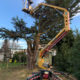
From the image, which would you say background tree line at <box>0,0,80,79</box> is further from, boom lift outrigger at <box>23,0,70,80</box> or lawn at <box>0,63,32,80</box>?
boom lift outrigger at <box>23,0,70,80</box>

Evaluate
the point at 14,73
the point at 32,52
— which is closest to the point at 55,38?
the point at 32,52

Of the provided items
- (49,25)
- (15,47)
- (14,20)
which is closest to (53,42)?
(49,25)

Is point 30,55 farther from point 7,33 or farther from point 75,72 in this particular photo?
point 75,72

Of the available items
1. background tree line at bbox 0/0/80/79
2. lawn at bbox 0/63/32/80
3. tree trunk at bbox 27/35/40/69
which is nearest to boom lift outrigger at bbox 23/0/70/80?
lawn at bbox 0/63/32/80

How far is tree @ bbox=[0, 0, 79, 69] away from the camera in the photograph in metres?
12.4

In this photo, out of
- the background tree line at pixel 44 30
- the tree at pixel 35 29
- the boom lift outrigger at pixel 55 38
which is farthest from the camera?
the tree at pixel 35 29

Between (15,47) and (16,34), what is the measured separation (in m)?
19.4

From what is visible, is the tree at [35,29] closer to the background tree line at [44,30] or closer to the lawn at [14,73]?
the background tree line at [44,30]

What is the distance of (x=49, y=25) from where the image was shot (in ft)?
42.7

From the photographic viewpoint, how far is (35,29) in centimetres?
1312

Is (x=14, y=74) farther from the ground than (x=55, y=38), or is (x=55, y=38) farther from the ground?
(x=55, y=38)

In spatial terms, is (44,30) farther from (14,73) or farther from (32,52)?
(14,73)

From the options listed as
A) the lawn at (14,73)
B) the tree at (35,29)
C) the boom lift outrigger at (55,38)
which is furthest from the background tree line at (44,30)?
the boom lift outrigger at (55,38)

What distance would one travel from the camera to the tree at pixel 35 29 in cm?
1244
